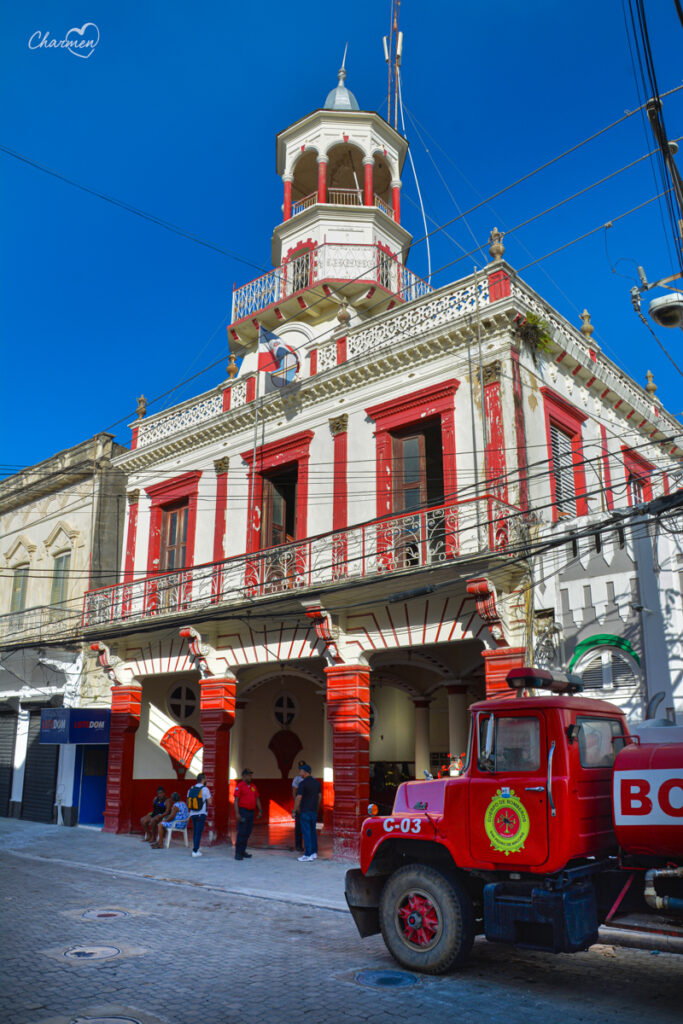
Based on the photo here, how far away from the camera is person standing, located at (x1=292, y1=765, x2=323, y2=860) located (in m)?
16.0

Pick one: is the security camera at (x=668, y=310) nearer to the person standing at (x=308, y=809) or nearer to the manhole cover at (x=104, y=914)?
the manhole cover at (x=104, y=914)

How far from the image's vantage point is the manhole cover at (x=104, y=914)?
10.2m

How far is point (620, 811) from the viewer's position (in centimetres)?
685

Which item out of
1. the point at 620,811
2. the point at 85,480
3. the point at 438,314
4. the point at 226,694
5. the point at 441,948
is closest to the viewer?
the point at 620,811

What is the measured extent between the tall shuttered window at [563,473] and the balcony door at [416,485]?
2.25m

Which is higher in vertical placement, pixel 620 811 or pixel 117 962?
pixel 620 811

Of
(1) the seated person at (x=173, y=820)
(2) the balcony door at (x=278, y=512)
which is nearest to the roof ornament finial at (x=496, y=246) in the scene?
(2) the balcony door at (x=278, y=512)

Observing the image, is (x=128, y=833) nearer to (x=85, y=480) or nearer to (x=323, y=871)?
(x=323, y=871)

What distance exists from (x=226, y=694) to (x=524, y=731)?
12.6 m

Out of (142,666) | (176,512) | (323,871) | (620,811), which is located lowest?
(323,871)

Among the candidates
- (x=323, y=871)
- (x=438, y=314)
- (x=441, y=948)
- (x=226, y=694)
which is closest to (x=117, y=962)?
(x=441, y=948)

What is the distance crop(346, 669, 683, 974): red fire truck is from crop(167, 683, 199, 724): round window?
15.6m

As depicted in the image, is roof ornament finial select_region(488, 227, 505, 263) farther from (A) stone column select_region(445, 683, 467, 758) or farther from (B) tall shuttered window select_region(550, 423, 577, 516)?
(A) stone column select_region(445, 683, 467, 758)

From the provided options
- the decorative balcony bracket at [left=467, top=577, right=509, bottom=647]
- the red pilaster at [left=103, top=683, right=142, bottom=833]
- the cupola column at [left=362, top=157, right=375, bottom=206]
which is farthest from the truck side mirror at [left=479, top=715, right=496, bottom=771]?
the cupola column at [left=362, top=157, right=375, bottom=206]
